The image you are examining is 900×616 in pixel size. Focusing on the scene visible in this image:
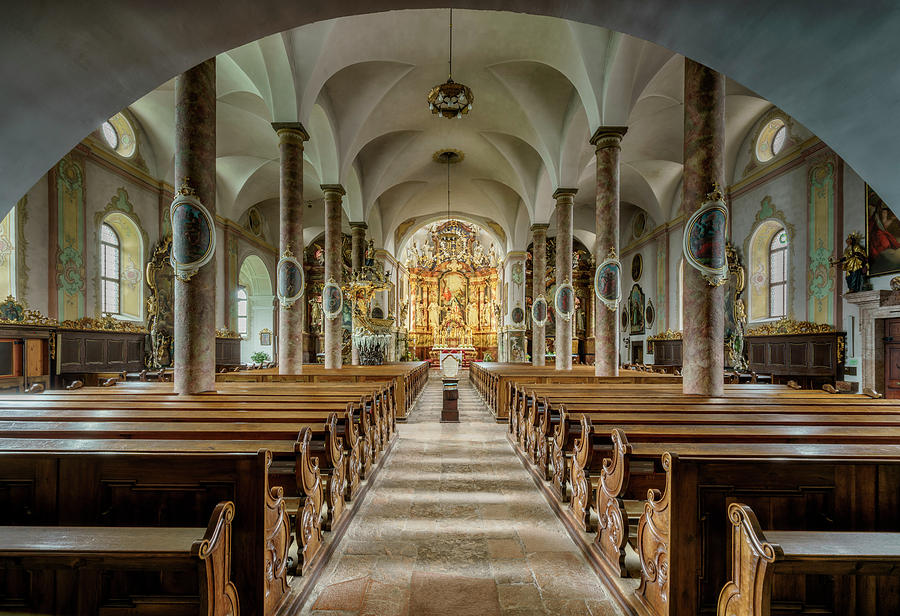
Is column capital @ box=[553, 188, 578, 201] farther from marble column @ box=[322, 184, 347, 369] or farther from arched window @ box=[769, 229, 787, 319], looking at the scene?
marble column @ box=[322, 184, 347, 369]

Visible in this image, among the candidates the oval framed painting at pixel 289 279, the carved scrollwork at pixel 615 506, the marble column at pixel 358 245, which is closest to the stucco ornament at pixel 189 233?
the oval framed painting at pixel 289 279

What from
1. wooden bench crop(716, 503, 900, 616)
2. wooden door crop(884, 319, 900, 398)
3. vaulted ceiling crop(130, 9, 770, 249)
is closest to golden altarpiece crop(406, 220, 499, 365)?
vaulted ceiling crop(130, 9, 770, 249)

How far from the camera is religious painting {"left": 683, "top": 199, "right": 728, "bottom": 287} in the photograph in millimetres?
6250

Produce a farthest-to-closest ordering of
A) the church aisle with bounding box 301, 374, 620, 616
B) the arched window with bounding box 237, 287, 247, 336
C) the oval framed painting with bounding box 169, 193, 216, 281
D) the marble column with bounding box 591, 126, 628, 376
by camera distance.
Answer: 1. the arched window with bounding box 237, 287, 247, 336
2. the marble column with bounding box 591, 126, 628, 376
3. the oval framed painting with bounding box 169, 193, 216, 281
4. the church aisle with bounding box 301, 374, 620, 616

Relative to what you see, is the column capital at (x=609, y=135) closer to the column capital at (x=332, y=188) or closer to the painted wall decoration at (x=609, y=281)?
the painted wall decoration at (x=609, y=281)

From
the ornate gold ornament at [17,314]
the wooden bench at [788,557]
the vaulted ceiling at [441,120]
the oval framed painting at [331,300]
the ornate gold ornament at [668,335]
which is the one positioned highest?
the vaulted ceiling at [441,120]

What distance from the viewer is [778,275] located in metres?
14.0

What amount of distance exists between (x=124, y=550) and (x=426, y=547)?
2462 mm

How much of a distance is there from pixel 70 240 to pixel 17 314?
2.37 m

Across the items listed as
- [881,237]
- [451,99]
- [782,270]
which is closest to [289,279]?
[451,99]

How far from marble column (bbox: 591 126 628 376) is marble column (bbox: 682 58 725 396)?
394 cm

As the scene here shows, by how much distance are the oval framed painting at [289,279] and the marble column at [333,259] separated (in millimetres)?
3266

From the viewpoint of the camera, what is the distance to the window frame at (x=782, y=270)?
1352 centimetres

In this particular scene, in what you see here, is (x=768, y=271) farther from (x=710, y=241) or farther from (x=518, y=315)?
(x=518, y=315)
